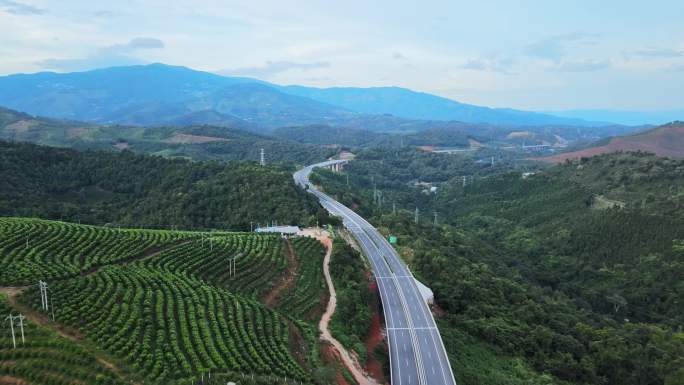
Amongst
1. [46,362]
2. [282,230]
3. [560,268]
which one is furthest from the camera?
[560,268]

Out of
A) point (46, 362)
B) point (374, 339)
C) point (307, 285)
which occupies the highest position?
point (46, 362)

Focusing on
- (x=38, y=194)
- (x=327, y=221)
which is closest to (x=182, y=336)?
(x=327, y=221)

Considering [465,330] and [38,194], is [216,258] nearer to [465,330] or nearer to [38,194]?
[465,330]

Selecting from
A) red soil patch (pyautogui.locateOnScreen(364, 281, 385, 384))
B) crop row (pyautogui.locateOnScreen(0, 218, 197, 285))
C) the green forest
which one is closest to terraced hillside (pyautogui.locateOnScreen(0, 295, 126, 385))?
crop row (pyautogui.locateOnScreen(0, 218, 197, 285))

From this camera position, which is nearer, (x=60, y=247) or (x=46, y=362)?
(x=46, y=362)

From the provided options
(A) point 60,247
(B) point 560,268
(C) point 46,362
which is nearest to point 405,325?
(C) point 46,362

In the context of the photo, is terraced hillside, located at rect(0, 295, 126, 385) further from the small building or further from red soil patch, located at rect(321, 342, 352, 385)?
the small building

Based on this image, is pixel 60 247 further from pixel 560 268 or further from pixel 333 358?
pixel 560 268
